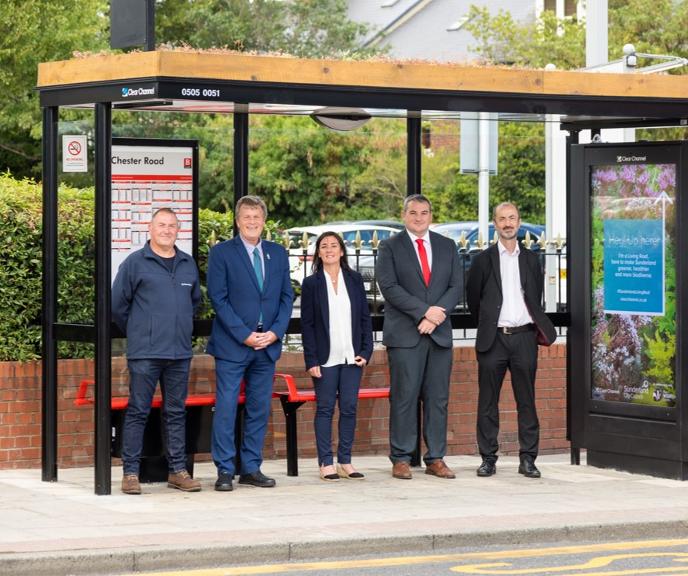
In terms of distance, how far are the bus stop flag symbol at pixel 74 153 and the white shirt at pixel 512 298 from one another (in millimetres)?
3009

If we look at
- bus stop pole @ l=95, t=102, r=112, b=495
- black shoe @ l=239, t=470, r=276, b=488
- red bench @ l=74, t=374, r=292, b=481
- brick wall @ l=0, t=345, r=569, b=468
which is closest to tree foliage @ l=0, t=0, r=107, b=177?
brick wall @ l=0, t=345, r=569, b=468

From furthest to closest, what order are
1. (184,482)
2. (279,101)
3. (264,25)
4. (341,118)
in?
(264,25) → (341,118) → (184,482) → (279,101)

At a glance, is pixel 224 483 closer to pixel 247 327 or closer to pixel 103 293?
pixel 247 327

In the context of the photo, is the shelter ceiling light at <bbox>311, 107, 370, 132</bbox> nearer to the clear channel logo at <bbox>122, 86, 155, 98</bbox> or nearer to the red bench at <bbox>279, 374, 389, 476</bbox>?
the clear channel logo at <bbox>122, 86, 155, 98</bbox>

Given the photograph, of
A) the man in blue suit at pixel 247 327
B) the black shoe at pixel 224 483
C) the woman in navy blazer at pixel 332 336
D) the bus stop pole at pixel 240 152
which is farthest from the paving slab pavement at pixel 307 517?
the bus stop pole at pixel 240 152

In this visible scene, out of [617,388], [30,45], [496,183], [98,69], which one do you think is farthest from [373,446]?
[496,183]

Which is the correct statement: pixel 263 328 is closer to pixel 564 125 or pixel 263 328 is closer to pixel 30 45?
pixel 564 125

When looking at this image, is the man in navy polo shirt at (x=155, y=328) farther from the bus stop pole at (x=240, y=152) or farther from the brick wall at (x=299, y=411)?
the bus stop pole at (x=240, y=152)

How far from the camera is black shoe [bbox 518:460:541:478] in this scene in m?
10.9

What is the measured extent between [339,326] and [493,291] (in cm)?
116

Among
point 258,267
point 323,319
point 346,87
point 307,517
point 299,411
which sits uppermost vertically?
point 346,87

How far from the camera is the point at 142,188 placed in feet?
35.2

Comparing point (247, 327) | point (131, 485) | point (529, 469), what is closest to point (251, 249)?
point (247, 327)

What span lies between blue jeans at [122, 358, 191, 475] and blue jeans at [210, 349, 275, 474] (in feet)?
0.79
